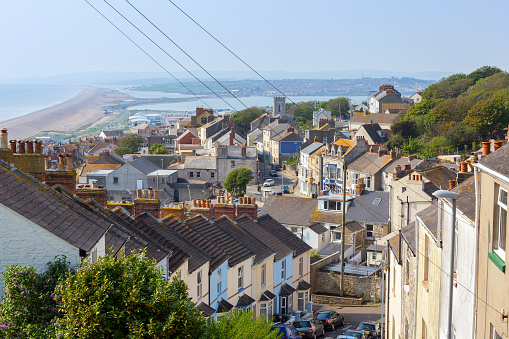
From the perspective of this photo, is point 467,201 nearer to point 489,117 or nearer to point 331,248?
point 331,248

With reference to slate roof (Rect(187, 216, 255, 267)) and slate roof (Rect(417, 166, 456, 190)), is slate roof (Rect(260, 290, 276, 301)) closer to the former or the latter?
slate roof (Rect(187, 216, 255, 267))

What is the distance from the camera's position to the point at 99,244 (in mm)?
12852

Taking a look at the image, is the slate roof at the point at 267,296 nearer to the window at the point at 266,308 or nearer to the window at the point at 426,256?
the window at the point at 266,308

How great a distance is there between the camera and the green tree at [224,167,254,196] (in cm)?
8850

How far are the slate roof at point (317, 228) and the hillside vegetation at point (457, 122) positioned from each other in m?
42.6

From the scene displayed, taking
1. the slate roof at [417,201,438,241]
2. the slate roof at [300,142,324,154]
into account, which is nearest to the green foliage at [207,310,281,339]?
the slate roof at [417,201,438,241]

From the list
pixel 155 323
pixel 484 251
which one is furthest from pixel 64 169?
pixel 484 251

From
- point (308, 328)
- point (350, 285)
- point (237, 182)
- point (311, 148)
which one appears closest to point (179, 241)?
point (308, 328)

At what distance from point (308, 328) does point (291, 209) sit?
88.5 ft

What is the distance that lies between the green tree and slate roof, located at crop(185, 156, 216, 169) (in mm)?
5728

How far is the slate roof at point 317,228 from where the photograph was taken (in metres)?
46.7

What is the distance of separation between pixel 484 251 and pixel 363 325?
20.0 meters

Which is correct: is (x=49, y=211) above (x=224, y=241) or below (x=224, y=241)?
above

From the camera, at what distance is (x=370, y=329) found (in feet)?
91.9
